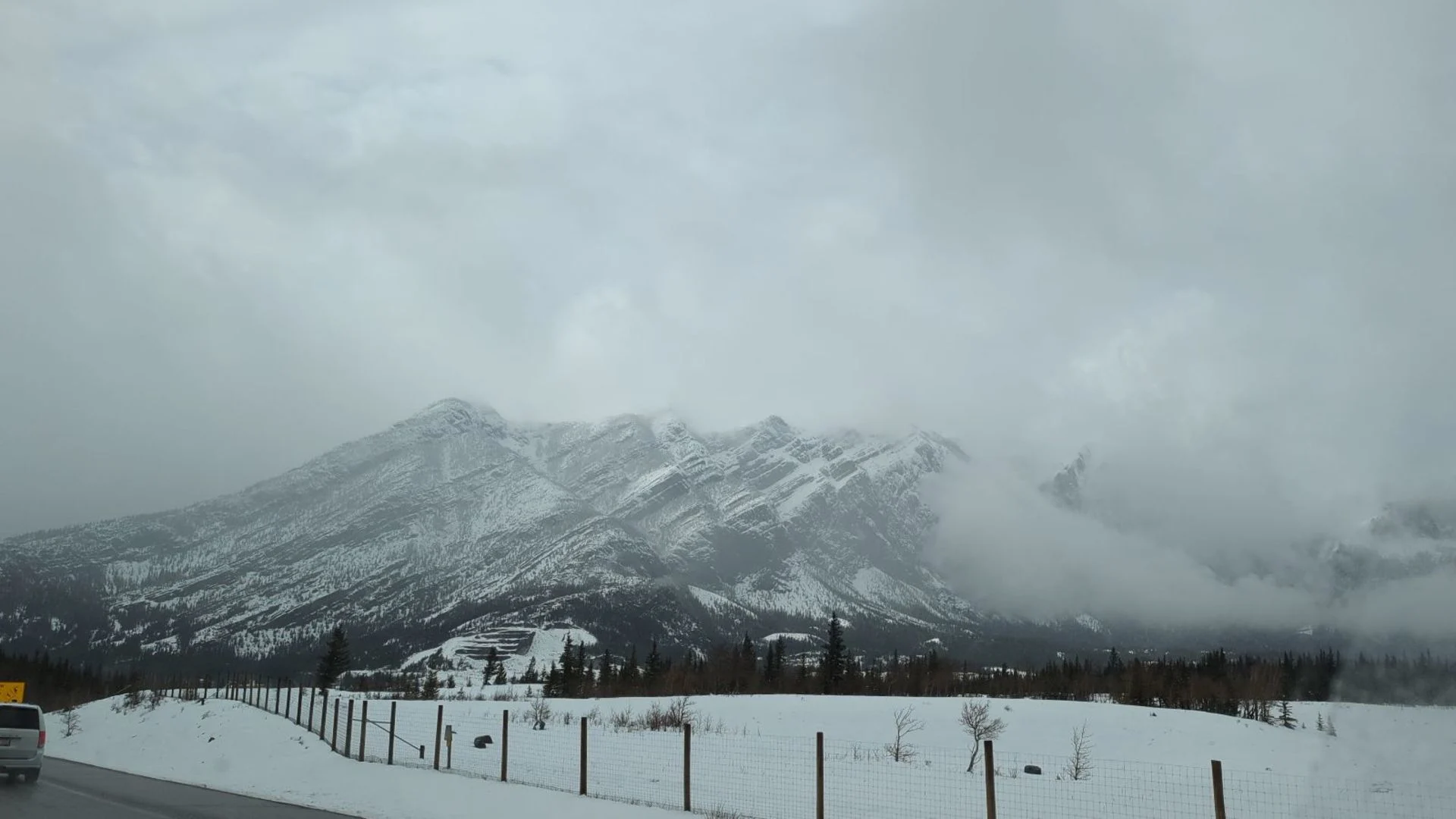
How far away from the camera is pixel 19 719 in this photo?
78.9 ft

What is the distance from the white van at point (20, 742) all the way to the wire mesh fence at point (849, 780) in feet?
24.8

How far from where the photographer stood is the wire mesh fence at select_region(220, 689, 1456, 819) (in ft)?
61.0

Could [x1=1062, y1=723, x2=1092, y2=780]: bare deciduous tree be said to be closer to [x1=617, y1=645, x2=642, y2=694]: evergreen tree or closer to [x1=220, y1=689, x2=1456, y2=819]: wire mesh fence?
[x1=220, y1=689, x2=1456, y2=819]: wire mesh fence

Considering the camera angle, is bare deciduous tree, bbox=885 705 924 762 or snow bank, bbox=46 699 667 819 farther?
bare deciduous tree, bbox=885 705 924 762

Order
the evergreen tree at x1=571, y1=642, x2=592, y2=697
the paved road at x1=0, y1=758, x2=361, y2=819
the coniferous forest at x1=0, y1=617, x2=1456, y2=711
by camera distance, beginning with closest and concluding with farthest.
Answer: the paved road at x1=0, y1=758, x2=361, y2=819, the coniferous forest at x1=0, y1=617, x2=1456, y2=711, the evergreen tree at x1=571, y1=642, x2=592, y2=697

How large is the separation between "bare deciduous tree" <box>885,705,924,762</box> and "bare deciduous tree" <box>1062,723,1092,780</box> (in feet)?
17.3

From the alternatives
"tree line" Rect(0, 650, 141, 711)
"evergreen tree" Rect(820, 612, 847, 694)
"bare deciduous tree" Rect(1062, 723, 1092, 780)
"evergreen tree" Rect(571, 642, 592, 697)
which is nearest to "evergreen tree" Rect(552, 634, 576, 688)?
"evergreen tree" Rect(571, 642, 592, 697)

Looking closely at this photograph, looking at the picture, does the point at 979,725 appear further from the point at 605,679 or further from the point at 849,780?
the point at 605,679

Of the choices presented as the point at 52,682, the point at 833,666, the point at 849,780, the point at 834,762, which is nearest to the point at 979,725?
the point at 834,762

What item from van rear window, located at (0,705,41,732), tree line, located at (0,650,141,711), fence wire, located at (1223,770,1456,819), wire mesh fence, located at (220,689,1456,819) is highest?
van rear window, located at (0,705,41,732)

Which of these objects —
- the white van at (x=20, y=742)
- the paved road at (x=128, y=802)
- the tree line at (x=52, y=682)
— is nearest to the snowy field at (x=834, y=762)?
the paved road at (x=128, y=802)

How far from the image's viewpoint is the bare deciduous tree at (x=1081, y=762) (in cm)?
2833

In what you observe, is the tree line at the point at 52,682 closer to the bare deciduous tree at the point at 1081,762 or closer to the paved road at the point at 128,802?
the paved road at the point at 128,802

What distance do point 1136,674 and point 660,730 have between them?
7448 centimetres
